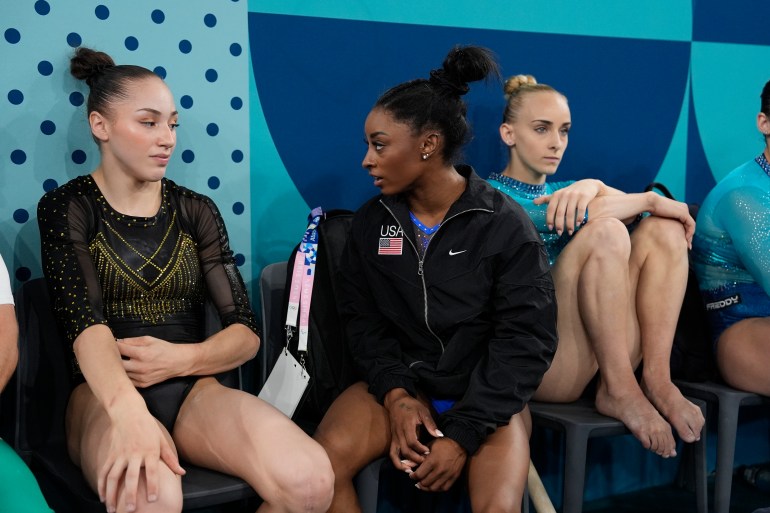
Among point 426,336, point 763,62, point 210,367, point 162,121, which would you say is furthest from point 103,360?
point 763,62

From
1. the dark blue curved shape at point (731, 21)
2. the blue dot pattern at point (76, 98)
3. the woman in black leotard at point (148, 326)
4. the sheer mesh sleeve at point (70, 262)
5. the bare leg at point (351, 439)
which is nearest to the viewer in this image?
the woman in black leotard at point (148, 326)

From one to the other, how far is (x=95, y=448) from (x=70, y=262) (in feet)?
1.57

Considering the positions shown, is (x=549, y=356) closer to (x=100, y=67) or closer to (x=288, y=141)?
(x=288, y=141)

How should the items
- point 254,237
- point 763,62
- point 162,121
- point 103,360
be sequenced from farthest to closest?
1. point 763,62
2. point 254,237
3. point 162,121
4. point 103,360

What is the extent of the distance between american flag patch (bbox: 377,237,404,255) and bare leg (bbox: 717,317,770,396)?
1.28 m

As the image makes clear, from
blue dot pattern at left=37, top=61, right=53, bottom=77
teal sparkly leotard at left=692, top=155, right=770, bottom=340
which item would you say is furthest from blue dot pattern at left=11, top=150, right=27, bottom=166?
teal sparkly leotard at left=692, top=155, right=770, bottom=340

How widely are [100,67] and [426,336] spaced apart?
1.20 metres

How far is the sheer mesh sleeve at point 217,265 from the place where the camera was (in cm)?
252

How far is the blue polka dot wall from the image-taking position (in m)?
2.62

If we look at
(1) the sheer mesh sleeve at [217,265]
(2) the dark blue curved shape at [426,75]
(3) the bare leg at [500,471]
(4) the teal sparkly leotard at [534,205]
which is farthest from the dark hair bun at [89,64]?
(3) the bare leg at [500,471]

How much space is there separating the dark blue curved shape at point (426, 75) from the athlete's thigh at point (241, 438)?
103cm

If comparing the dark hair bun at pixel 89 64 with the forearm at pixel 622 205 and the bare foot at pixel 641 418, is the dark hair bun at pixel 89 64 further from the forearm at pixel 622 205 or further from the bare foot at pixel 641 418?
the bare foot at pixel 641 418

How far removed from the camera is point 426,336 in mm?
2500

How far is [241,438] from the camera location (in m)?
2.15
